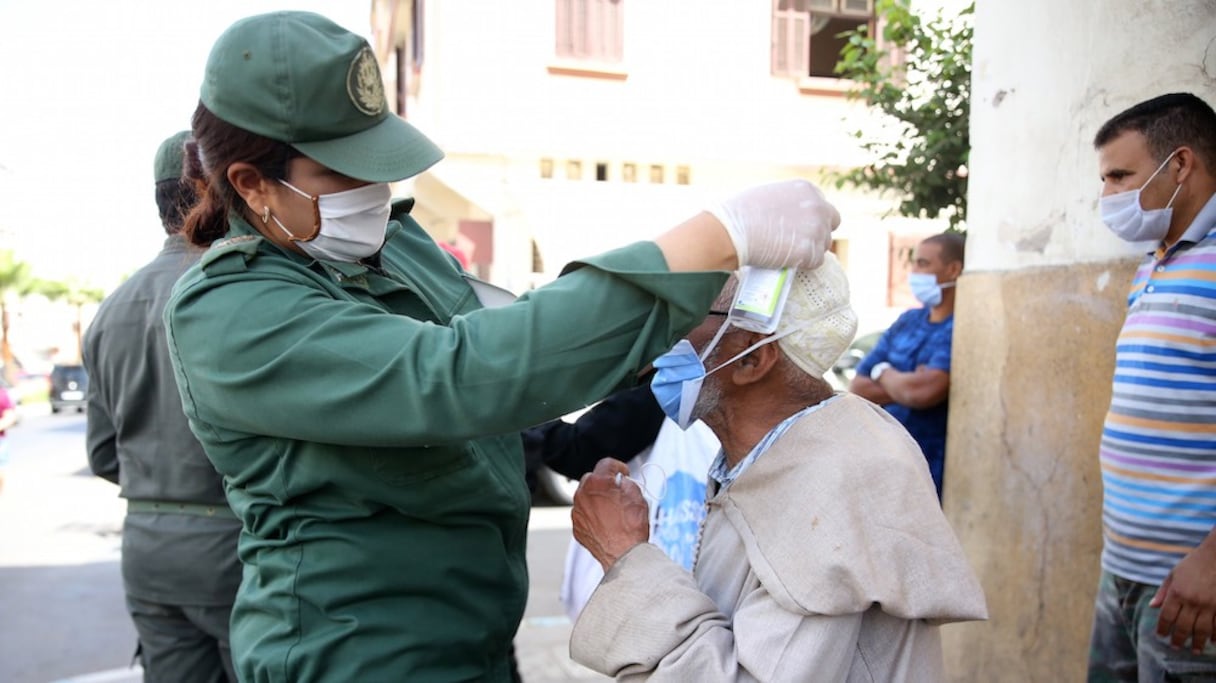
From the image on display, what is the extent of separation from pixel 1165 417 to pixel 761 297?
1471 mm

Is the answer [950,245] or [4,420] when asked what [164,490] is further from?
[4,420]

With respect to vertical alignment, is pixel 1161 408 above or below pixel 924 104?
below

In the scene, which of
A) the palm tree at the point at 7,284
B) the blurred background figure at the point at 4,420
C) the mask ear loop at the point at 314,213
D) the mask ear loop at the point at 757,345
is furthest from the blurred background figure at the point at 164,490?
the palm tree at the point at 7,284

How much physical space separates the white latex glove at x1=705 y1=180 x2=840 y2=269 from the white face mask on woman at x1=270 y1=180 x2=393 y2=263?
549 millimetres

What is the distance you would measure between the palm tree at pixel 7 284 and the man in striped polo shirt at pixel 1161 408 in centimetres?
4018

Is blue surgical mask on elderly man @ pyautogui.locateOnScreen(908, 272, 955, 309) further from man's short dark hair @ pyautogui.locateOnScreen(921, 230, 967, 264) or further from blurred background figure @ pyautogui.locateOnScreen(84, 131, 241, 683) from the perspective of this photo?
blurred background figure @ pyautogui.locateOnScreen(84, 131, 241, 683)

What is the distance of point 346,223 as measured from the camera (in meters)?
1.48

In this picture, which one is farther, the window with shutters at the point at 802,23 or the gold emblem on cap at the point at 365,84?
the window with shutters at the point at 802,23

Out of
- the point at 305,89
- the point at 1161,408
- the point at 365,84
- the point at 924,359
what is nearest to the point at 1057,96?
the point at 1161,408

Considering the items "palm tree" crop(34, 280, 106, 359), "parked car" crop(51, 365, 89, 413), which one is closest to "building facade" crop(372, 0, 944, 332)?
"parked car" crop(51, 365, 89, 413)

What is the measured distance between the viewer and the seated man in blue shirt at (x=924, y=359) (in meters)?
3.88

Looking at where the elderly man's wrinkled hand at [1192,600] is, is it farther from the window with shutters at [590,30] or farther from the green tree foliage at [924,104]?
the window with shutters at [590,30]

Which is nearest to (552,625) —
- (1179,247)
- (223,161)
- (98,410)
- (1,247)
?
(98,410)

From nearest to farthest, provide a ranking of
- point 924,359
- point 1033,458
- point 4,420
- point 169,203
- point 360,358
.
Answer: point 360,358 < point 169,203 < point 1033,458 < point 924,359 < point 4,420
